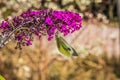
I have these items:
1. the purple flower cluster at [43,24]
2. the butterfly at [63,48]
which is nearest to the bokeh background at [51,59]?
the purple flower cluster at [43,24]

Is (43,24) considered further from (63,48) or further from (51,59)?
(51,59)

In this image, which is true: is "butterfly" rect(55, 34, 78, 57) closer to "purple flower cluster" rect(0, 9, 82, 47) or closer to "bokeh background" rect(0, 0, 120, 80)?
"purple flower cluster" rect(0, 9, 82, 47)

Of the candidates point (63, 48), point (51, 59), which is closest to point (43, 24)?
point (63, 48)

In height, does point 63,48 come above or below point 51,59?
above

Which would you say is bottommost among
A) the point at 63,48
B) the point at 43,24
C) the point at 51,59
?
the point at 51,59

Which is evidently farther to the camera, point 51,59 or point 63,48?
point 51,59

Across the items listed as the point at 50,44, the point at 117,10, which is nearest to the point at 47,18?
the point at 50,44

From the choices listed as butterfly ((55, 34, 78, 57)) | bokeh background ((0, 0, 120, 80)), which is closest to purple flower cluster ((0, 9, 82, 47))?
butterfly ((55, 34, 78, 57))

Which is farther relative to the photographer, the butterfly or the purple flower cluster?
the purple flower cluster

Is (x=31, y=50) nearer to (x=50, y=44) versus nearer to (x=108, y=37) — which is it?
(x=50, y=44)
